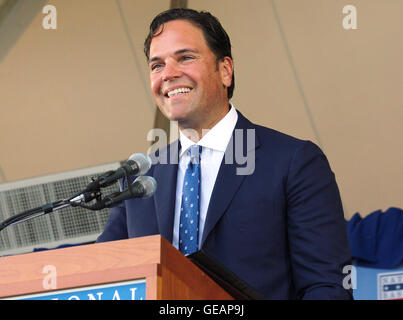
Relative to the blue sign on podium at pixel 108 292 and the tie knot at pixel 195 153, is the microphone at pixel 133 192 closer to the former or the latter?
the blue sign on podium at pixel 108 292

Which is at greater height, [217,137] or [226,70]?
[226,70]

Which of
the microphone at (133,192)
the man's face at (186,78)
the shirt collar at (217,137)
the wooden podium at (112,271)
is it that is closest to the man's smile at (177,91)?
the man's face at (186,78)

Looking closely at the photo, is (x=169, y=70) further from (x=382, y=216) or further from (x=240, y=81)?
(x=240, y=81)

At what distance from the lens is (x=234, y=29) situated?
4.45 metres

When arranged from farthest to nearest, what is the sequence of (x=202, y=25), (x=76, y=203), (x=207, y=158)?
(x=202, y=25) < (x=207, y=158) < (x=76, y=203)

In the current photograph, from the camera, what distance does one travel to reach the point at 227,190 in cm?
181

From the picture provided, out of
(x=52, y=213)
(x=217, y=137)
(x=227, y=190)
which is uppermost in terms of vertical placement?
(x=217, y=137)

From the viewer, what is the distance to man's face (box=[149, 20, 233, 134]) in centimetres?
195

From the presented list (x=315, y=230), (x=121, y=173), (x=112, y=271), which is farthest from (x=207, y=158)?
(x=112, y=271)

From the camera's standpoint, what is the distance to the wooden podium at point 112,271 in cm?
122

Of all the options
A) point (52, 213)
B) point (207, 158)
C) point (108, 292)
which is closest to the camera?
point (108, 292)

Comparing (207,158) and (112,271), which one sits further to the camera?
(207,158)

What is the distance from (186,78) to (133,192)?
572mm

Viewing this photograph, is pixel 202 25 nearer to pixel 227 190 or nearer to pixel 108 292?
pixel 227 190
